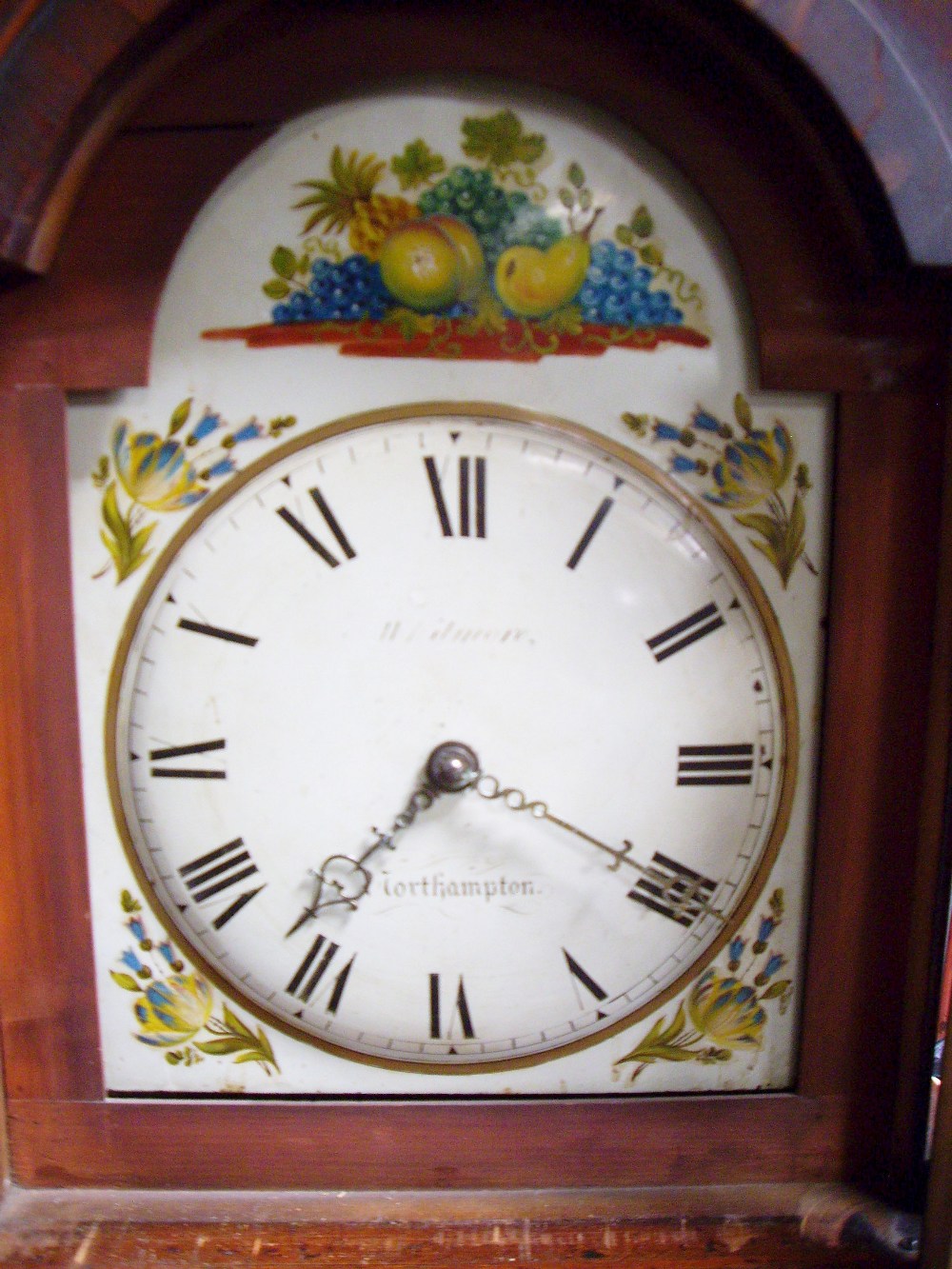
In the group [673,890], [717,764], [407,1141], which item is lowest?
[407,1141]

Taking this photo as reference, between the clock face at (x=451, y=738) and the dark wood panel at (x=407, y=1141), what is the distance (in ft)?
0.20

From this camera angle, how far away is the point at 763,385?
2.12 feet

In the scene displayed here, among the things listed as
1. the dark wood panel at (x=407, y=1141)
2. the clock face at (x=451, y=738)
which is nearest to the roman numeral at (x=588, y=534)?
the clock face at (x=451, y=738)

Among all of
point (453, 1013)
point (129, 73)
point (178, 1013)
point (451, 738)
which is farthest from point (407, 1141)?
point (129, 73)

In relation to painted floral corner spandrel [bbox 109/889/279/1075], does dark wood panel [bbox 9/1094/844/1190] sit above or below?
below

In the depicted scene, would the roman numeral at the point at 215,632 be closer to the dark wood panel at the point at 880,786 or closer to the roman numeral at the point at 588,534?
the roman numeral at the point at 588,534

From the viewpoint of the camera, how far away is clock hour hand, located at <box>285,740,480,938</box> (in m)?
0.65

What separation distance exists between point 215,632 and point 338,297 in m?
0.28

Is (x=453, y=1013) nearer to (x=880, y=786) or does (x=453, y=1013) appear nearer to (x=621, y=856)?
(x=621, y=856)

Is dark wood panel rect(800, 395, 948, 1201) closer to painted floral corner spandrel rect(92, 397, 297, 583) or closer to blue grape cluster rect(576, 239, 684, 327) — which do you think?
blue grape cluster rect(576, 239, 684, 327)

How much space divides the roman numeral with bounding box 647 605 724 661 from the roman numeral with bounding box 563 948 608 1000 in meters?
0.26

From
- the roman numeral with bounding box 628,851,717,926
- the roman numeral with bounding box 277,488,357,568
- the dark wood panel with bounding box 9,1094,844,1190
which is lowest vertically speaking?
the dark wood panel with bounding box 9,1094,844,1190

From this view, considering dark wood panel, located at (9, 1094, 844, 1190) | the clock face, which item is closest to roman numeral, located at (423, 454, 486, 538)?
the clock face

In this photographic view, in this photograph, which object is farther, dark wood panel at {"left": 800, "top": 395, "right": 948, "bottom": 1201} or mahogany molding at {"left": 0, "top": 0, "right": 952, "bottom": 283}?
dark wood panel at {"left": 800, "top": 395, "right": 948, "bottom": 1201}
